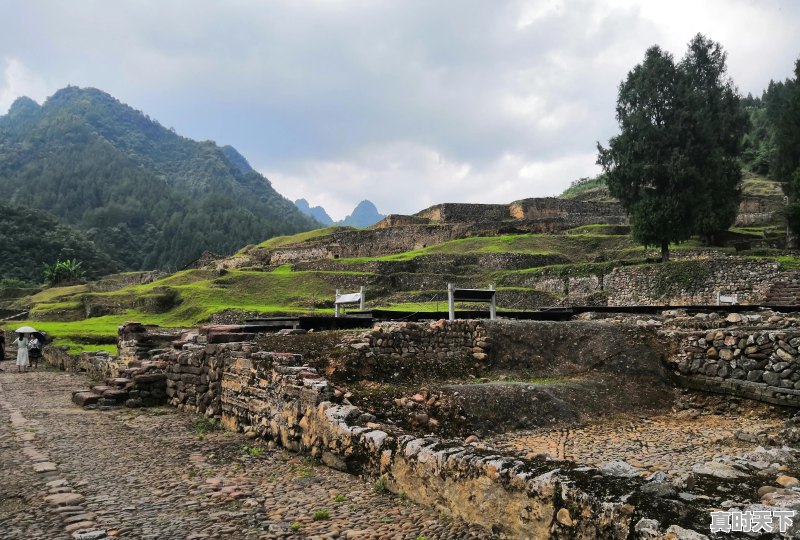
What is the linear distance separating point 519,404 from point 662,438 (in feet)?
6.29

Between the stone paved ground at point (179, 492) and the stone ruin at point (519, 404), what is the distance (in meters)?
0.36

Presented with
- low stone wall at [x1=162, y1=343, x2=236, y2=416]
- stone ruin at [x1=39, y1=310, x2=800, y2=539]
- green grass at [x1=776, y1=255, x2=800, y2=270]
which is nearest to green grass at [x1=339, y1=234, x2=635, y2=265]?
green grass at [x1=776, y1=255, x2=800, y2=270]

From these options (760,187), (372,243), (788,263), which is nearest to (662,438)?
(788,263)

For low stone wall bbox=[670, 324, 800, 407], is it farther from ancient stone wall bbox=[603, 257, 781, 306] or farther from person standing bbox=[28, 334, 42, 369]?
person standing bbox=[28, 334, 42, 369]

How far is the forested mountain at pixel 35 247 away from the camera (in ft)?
272

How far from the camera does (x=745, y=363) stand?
9.61 metres

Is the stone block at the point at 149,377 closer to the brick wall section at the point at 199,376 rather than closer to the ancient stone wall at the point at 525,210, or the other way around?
the brick wall section at the point at 199,376

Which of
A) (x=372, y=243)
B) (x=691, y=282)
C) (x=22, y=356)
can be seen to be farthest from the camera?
(x=372, y=243)

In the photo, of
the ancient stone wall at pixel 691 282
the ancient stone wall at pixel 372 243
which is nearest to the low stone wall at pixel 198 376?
the ancient stone wall at pixel 691 282

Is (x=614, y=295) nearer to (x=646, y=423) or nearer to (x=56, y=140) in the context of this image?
(x=646, y=423)

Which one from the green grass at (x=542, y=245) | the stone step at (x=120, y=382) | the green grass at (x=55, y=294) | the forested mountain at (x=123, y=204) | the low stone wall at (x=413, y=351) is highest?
the forested mountain at (x=123, y=204)

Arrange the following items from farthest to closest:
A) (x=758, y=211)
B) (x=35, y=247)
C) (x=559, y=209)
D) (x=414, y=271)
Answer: (x=35, y=247) < (x=559, y=209) < (x=758, y=211) < (x=414, y=271)

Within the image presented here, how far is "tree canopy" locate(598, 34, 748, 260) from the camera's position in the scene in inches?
1063

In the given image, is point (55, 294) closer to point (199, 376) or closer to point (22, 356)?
point (22, 356)
